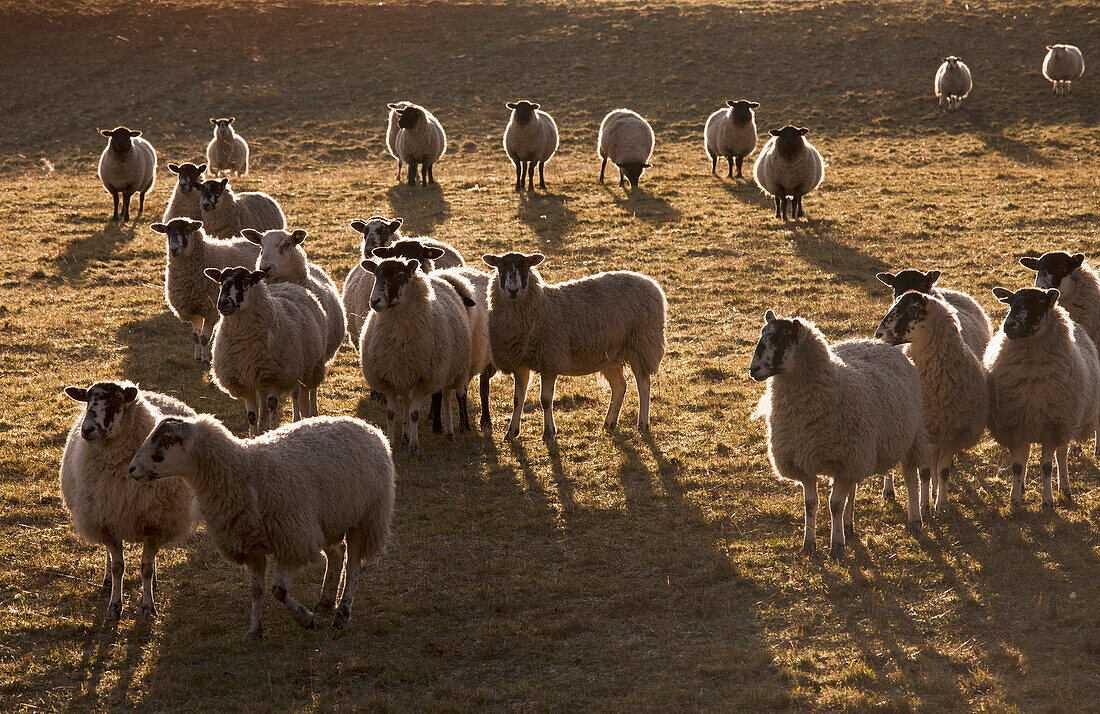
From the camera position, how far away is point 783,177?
21.4 m

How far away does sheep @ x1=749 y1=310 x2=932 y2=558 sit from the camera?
7.92 metres

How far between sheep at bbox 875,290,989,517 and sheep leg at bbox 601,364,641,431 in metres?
3.59

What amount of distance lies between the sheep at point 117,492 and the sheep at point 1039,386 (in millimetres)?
6924

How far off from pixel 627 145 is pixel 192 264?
1418cm

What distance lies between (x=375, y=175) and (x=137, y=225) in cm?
761

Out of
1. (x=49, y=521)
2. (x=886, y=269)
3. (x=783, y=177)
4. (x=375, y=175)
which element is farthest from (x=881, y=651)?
(x=375, y=175)

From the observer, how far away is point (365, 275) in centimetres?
1309

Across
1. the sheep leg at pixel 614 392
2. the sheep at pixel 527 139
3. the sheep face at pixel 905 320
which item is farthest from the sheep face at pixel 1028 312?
the sheep at pixel 527 139

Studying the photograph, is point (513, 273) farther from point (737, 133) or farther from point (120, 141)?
point (737, 133)

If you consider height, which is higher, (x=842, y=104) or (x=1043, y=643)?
(x=842, y=104)

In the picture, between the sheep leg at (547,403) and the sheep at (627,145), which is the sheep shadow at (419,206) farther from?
the sheep leg at (547,403)

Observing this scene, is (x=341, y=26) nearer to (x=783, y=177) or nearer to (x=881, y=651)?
(x=783, y=177)

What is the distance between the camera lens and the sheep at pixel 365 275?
12911mm

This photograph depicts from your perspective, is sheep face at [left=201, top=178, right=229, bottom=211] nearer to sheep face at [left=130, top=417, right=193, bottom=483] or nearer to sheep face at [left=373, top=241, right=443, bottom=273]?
sheep face at [left=373, top=241, right=443, bottom=273]
